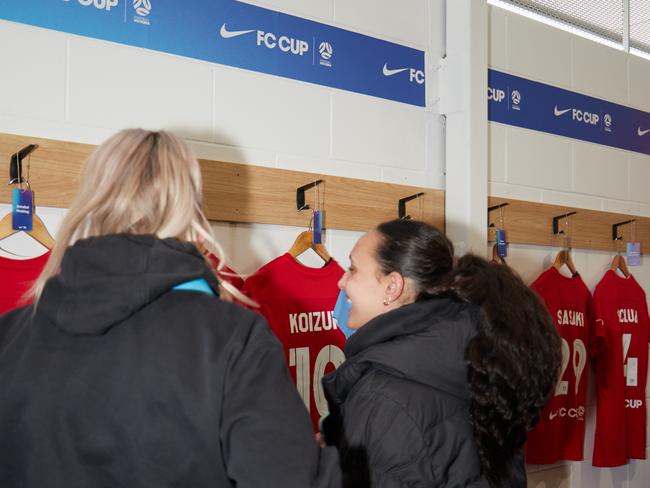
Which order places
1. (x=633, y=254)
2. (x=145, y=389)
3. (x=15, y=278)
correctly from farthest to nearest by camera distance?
(x=633, y=254) → (x=15, y=278) → (x=145, y=389)

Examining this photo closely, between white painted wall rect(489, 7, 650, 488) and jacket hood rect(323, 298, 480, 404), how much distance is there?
149 centimetres

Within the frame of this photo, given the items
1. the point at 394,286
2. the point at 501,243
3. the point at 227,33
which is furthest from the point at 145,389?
the point at 501,243

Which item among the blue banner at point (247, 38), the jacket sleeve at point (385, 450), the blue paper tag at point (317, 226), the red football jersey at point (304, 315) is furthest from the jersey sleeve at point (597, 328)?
the jacket sleeve at point (385, 450)

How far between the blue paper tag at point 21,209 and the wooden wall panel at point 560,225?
1.80m

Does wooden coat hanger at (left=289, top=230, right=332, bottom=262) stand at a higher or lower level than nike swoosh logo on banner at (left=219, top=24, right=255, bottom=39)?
lower

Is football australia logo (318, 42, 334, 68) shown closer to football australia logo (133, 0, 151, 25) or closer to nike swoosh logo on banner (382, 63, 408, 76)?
nike swoosh logo on banner (382, 63, 408, 76)

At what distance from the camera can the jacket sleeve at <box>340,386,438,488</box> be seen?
133 centimetres

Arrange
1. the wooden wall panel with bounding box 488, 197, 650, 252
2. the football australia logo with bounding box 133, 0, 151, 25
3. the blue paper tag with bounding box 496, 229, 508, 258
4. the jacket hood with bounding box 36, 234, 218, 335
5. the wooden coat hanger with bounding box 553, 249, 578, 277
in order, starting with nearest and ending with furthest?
the jacket hood with bounding box 36, 234, 218, 335 < the football australia logo with bounding box 133, 0, 151, 25 < the blue paper tag with bounding box 496, 229, 508, 258 < the wooden wall panel with bounding box 488, 197, 650, 252 < the wooden coat hanger with bounding box 553, 249, 578, 277

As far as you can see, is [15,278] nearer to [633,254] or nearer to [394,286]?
[394,286]

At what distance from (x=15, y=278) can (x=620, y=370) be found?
2.62 m

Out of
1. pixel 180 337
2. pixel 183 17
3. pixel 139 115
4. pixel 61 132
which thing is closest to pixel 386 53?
pixel 183 17

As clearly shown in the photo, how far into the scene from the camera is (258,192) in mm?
2148

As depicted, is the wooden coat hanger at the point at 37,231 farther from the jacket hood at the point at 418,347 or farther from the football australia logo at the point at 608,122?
the football australia logo at the point at 608,122

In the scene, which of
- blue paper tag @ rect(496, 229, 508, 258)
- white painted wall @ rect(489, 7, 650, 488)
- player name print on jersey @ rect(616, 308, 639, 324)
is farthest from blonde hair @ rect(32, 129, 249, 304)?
player name print on jersey @ rect(616, 308, 639, 324)
